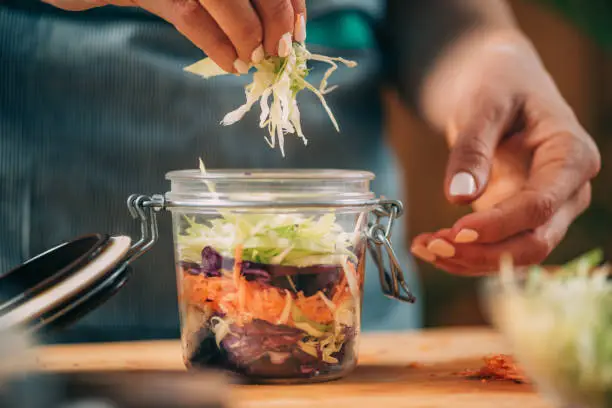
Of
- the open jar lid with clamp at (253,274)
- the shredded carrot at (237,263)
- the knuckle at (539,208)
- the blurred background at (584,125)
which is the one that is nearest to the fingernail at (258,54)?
the open jar lid with clamp at (253,274)

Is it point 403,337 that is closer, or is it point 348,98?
point 403,337

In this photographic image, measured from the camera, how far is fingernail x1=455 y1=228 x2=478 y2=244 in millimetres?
1190

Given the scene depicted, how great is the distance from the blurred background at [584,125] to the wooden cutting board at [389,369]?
165 centimetres

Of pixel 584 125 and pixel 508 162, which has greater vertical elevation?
pixel 584 125

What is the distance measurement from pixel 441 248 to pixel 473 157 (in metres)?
0.15

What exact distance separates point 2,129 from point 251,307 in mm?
762

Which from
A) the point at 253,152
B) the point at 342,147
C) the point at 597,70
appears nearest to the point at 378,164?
the point at 342,147

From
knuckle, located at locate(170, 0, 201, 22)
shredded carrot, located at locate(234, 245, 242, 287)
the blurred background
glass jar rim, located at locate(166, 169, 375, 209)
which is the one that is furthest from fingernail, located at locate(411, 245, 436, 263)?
the blurred background

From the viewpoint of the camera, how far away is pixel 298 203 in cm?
95

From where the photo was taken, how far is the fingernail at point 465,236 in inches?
46.9

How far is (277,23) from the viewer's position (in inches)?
38.3

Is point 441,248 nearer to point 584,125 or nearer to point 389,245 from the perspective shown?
point 389,245

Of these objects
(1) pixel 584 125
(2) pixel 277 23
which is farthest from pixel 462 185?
(1) pixel 584 125

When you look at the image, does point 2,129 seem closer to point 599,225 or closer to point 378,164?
point 378,164
